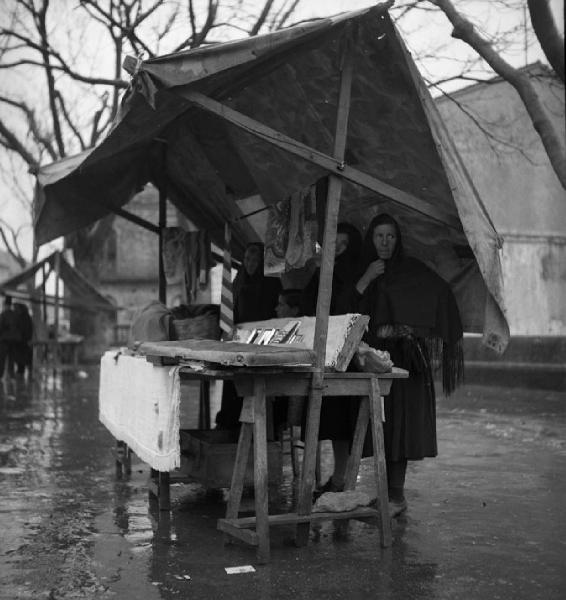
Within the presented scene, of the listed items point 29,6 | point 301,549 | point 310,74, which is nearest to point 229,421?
point 301,549

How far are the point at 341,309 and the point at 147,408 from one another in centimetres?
157

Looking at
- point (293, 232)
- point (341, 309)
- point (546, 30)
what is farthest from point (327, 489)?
point (546, 30)

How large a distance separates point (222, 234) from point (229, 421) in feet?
6.44

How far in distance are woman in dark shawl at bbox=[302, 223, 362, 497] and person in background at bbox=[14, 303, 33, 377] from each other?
47.3 ft

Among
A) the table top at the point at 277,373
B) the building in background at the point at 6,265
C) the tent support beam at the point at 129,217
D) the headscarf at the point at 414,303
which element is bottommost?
the table top at the point at 277,373

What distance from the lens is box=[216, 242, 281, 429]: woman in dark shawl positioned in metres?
7.48

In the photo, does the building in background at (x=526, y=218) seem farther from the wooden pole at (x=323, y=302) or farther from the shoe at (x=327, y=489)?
the wooden pole at (x=323, y=302)

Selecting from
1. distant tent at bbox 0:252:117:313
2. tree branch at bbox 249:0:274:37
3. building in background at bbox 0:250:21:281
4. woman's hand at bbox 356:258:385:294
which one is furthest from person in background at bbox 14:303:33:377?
building in background at bbox 0:250:21:281

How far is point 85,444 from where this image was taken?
1008 cm

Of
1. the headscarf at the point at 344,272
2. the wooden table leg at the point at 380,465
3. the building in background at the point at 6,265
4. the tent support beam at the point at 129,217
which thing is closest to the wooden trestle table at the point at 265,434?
the wooden table leg at the point at 380,465

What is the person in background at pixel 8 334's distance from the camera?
19.5 metres

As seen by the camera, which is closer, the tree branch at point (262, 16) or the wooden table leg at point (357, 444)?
the wooden table leg at point (357, 444)

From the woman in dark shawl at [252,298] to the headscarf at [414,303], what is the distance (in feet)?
5.20

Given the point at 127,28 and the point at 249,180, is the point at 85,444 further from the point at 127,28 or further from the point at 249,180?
the point at 127,28
